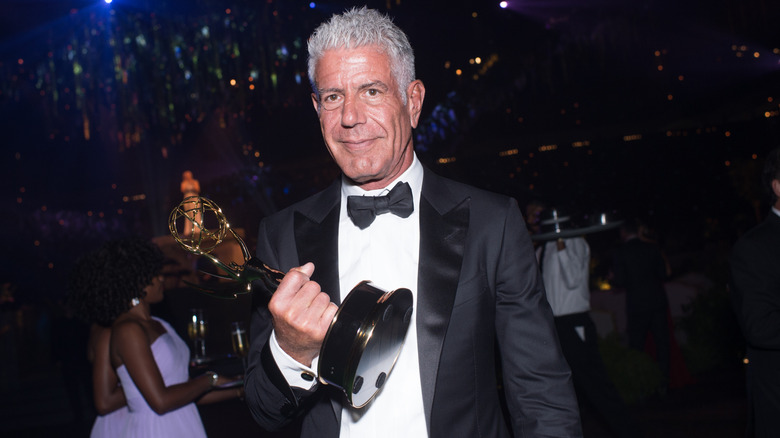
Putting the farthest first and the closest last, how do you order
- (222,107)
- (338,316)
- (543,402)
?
1. (222,107)
2. (543,402)
3. (338,316)

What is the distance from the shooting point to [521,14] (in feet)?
28.8

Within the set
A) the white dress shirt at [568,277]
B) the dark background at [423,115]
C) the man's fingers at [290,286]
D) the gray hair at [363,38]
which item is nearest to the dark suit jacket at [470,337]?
the man's fingers at [290,286]

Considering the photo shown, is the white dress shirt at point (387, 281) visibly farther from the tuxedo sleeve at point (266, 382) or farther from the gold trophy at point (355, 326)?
the gold trophy at point (355, 326)

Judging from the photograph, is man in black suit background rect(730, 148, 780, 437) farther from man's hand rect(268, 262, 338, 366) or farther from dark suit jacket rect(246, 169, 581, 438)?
man's hand rect(268, 262, 338, 366)

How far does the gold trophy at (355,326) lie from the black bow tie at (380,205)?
16.9 inches

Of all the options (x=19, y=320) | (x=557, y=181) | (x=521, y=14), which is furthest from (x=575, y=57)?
(x=19, y=320)

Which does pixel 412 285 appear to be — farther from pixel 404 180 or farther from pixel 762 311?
pixel 762 311

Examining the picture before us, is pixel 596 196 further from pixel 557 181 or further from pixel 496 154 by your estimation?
pixel 496 154

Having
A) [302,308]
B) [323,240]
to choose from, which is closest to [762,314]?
[323,240]

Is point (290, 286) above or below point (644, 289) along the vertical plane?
above

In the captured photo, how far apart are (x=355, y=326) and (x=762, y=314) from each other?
225cm

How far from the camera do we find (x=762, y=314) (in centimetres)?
252

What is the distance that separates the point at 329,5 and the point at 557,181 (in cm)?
724

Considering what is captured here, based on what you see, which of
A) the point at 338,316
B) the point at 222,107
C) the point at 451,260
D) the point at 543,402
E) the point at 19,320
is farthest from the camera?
the point at 19,320
